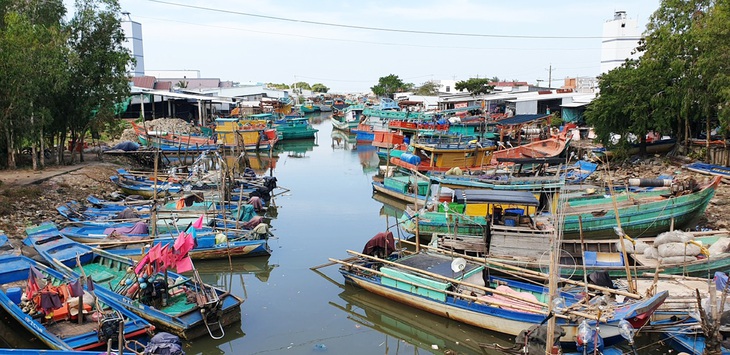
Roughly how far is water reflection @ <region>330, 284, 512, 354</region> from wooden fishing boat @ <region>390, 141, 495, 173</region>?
14774 mm

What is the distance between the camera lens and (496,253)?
13312mm

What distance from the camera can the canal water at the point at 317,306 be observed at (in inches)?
437

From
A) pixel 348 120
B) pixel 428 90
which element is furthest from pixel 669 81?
pixel 428 90

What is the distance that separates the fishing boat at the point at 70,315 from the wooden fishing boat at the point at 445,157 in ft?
61.7

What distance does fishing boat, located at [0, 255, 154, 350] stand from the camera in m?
9.28

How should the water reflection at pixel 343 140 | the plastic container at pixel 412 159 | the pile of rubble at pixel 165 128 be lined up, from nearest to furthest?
the plastic container at pixel 412 159, the pile of rubble at pixel 165 128, the water reflection at pixel 343 140

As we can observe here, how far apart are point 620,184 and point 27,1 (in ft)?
80.4

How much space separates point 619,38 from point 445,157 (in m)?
42.8

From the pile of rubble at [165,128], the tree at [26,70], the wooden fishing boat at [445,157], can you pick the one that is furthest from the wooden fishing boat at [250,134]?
the tree at [26,70]

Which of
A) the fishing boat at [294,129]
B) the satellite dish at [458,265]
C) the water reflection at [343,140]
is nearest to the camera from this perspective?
the satellite dish at [458,265]

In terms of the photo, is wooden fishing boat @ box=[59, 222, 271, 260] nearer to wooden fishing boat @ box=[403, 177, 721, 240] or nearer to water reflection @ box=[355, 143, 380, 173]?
wooden fishing boat @ box=[403, 177, 721, 240]

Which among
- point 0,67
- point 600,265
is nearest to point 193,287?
point 600,265

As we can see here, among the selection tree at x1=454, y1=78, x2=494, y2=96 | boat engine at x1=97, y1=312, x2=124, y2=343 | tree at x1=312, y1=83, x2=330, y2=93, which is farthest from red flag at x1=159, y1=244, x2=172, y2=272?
tree at x1=312, y1=83, x2=330, y2=93

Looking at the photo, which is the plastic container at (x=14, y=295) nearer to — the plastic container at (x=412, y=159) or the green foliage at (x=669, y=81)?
the plastic container at (x=412, y=159)
